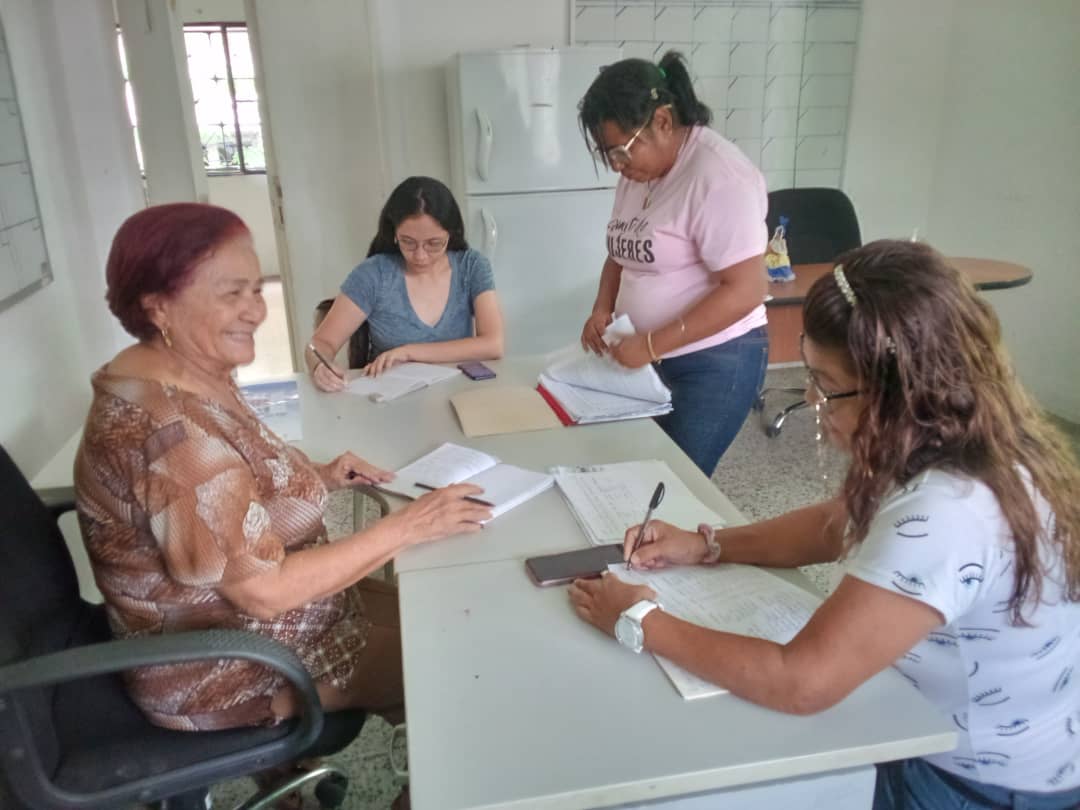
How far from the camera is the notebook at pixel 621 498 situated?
128 cm

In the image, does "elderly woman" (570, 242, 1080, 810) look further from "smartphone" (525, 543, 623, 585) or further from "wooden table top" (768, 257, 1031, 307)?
"wooden table top" (768, 257, 1031, 307)

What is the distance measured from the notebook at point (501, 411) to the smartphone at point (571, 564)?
0.54m

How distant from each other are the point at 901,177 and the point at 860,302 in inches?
161

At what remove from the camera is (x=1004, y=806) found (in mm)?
958

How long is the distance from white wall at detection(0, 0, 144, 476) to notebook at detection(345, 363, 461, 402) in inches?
26.4

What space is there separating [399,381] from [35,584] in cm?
97

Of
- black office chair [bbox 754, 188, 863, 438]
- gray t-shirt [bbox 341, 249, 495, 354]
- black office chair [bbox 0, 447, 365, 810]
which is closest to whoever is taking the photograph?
black office chair [bbox 0, 447, 365, 810]

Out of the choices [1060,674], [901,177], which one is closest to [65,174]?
[1060,674]

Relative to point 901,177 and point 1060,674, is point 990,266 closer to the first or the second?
point 901,177

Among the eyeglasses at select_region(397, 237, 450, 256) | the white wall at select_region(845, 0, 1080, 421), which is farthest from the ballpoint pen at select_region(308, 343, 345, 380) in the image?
the white wall at select_region(845, 0, 1080, 421)

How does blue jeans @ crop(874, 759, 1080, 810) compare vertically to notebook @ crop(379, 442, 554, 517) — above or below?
below

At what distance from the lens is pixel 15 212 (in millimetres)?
1717

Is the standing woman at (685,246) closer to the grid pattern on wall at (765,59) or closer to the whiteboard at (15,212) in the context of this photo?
the whiteboard at (15,212)

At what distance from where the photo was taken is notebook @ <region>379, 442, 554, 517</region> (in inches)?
54.2
